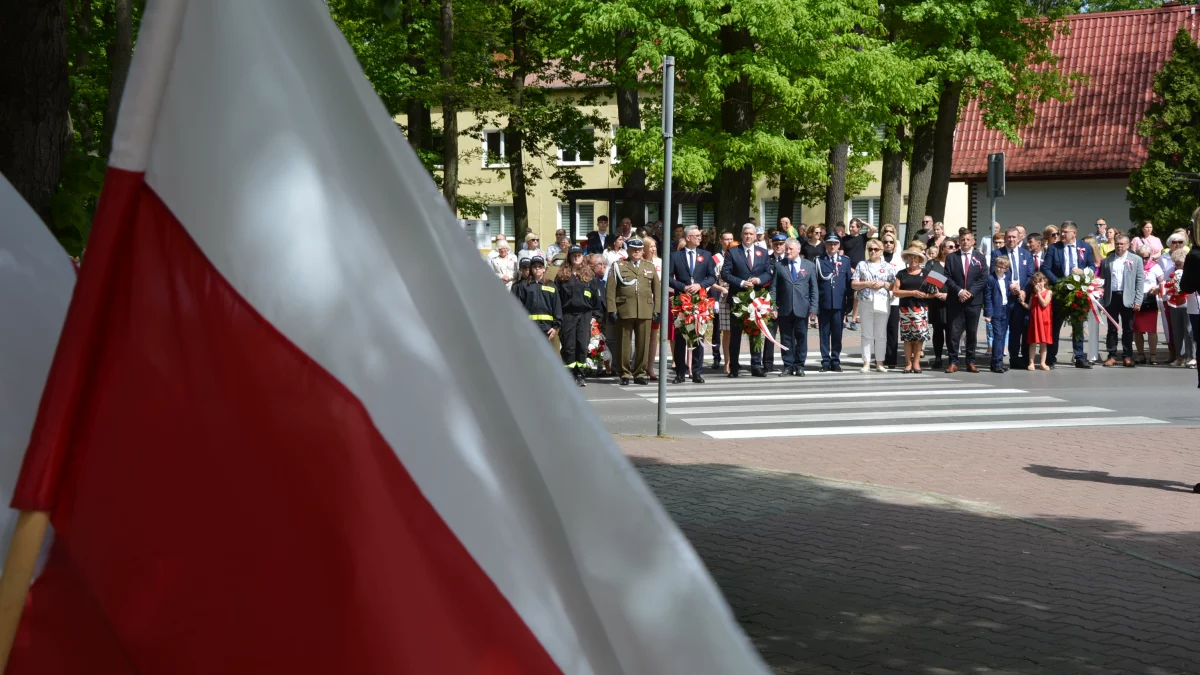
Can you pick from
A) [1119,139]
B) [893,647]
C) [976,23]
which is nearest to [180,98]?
[893,647]

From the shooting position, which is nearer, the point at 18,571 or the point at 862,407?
the point at 18,571

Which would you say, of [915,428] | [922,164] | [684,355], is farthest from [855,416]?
[922,164]

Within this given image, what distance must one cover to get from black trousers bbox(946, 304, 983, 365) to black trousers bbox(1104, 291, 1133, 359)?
2239 mm

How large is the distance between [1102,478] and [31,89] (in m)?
8.75

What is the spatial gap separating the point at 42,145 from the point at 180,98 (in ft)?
13.0

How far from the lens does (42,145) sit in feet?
18.3

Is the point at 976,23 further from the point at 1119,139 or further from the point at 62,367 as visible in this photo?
the point at 62,367

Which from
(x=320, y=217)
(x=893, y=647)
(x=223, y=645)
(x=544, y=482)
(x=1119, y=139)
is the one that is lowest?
(x=893, y=647)

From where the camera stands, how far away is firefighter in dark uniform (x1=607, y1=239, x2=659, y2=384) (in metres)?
18.6

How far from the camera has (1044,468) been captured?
1182 centimetres

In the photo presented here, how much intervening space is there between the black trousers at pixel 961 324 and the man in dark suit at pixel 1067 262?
1.24 meters

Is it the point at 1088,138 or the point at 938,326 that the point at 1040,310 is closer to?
the point at 938,326

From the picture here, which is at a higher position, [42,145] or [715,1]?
[715,1]

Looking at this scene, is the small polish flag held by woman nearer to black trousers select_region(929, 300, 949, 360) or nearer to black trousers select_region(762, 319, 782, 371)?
black trousers select_region(929, 300, 949, 360)
